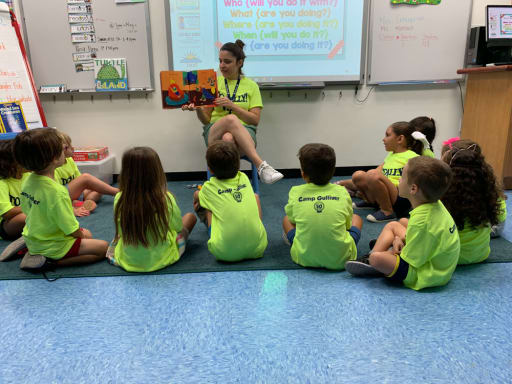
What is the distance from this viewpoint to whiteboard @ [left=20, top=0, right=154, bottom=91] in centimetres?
307

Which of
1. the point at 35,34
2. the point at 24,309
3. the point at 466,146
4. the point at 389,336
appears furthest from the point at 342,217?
the point at 35,34

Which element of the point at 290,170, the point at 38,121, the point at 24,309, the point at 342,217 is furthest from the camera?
the point at 290,170

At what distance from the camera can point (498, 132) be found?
112 inches

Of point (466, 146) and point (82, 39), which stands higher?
point (82, 39)

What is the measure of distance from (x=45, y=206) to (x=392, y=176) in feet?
6.20

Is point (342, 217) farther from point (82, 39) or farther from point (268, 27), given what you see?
point (82, 39)

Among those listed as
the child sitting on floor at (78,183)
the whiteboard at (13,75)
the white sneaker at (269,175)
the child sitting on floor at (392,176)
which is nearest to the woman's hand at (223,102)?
the white sneaker at (269,175)

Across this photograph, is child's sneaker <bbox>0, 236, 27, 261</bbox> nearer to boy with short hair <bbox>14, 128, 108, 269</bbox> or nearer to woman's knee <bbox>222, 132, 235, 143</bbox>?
boy with short hair <bbox>14, 128, 108, 269</bbox>

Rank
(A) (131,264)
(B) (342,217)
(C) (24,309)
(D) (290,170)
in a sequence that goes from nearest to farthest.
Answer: (C) (24,309) < (B) (342,217) < (A) (131,264) < (D) (290,170)

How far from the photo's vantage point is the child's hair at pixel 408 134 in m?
2.26

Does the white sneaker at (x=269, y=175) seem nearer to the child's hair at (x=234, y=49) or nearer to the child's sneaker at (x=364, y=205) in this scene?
the child's sneaker at (x=364, y=205)

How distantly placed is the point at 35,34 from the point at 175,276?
A: 272 cm

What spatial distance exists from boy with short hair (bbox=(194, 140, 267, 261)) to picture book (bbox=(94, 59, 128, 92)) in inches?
75.3

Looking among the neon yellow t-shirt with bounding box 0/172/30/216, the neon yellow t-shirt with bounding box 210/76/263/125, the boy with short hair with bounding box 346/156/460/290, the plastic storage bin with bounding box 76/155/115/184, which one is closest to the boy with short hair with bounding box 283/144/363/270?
the boy with short hair with bounding box 346/156/460/290
